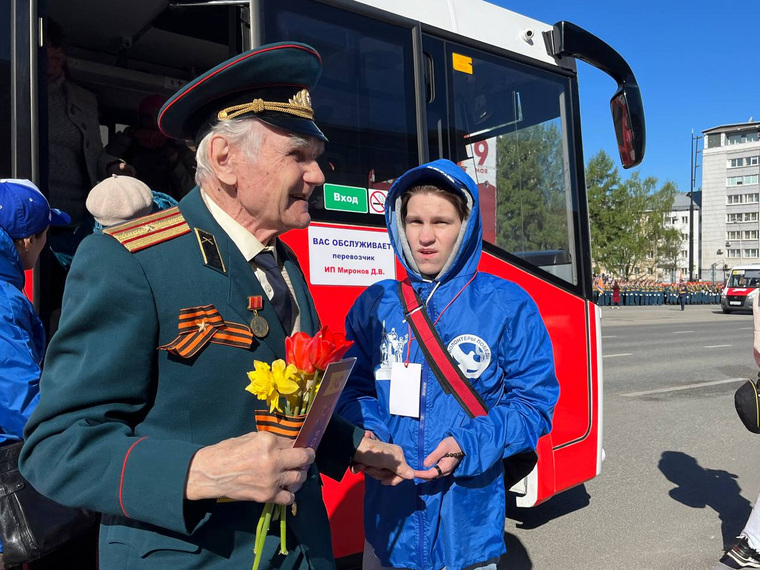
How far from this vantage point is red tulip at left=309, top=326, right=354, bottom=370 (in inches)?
49.3

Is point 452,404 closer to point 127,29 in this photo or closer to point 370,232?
point 370,232

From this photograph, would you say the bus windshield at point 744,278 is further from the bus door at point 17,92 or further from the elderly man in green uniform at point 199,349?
the elderly man in green uniform at point 199,349

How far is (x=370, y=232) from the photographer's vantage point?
3268 millimetres

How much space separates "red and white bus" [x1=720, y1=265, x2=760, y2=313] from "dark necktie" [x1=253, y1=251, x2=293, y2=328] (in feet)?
118

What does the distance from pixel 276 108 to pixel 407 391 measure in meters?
1.09

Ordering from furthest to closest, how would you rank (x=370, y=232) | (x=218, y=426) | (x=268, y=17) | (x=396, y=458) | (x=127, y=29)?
(x=127, y=29) < (x=370, y=232) < (x=268, y=17) < (x=396, y=458) < (x=218, y=426)

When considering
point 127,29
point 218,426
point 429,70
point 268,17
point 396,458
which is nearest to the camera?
point 218,426

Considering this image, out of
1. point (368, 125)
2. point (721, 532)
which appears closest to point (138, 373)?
point (368, 125)

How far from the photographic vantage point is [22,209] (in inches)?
89.4

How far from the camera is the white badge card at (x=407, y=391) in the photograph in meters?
2.23

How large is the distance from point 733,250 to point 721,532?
90.9 meters

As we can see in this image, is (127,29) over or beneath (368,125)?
over

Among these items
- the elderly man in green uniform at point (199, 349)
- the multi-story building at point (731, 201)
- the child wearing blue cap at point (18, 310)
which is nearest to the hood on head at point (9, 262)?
the child wearing blue cap at point (18, 310)

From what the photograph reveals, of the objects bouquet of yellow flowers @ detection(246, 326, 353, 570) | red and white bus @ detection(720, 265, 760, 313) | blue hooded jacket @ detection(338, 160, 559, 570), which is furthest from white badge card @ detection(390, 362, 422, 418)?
red and white bus @ detection(720, 265, 760, 313)
